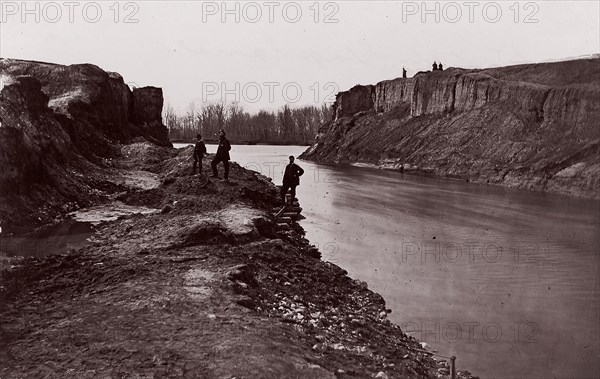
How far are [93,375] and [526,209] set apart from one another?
2669 centimetres

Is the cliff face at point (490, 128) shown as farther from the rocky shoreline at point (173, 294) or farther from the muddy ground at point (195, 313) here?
the muddy ground at point (195, 313)

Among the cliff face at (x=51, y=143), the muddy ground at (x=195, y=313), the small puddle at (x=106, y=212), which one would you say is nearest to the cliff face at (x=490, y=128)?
the small puddle at (x=106, y=212)

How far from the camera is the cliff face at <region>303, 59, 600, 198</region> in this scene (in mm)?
40438

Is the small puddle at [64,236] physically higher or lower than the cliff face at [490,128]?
lower

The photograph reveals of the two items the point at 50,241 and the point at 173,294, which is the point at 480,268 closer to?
the point at 173,294

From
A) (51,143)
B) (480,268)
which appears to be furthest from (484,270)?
(51,143)

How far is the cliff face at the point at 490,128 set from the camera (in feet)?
133

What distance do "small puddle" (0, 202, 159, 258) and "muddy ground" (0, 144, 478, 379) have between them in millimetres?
1216

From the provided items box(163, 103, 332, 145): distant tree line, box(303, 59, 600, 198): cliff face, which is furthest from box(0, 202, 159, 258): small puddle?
box(163, 103, 332, 145): distant tree line

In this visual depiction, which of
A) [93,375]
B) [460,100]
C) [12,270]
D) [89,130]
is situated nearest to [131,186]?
[89,130]

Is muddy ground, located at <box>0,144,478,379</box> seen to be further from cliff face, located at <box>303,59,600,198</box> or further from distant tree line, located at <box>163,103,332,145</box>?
distant tree line, located at <box>163,103,332,145</box>

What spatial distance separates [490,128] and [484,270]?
4035 cm

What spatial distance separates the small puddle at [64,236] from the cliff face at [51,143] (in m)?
0.75

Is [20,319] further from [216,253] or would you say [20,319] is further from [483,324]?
[483,324]
